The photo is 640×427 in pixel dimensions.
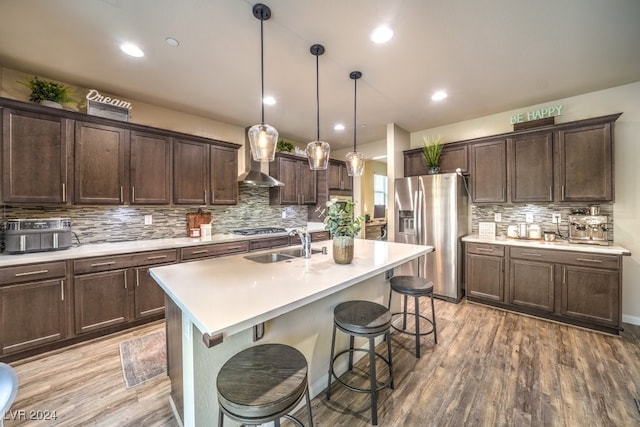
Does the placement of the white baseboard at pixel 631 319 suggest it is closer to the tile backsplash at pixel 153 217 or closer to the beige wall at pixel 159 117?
the tile backsplash at pixel 153 217

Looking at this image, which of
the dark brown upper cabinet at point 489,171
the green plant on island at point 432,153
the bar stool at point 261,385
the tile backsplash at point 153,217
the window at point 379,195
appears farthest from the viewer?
the window at point 379,195

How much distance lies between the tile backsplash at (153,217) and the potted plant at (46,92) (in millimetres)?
1080

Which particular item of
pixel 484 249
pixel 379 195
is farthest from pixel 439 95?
pixel 379 195

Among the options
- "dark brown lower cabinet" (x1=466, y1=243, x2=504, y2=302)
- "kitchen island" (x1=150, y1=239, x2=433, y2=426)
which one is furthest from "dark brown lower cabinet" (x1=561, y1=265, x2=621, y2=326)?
"kitchen island" (x1=150, y1=239, x2=433, y2=426)

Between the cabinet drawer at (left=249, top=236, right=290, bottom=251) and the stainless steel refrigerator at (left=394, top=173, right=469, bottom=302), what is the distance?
187 cm

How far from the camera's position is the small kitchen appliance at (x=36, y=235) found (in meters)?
2.26

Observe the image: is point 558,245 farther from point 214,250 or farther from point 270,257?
point 214,250

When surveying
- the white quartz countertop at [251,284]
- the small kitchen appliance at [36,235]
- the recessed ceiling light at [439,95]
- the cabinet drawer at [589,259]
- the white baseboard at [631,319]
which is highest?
the recessed ceiling light at [439,95]

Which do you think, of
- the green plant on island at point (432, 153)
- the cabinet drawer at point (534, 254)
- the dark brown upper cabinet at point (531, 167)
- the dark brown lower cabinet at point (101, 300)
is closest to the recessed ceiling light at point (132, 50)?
the dark brown lower cabinet at point (101, 300)

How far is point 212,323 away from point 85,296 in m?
2.45

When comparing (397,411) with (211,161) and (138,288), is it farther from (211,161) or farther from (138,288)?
(211,161)

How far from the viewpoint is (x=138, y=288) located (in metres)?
2.75

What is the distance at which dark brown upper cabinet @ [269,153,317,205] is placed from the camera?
4.47m

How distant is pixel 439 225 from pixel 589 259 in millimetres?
1544
